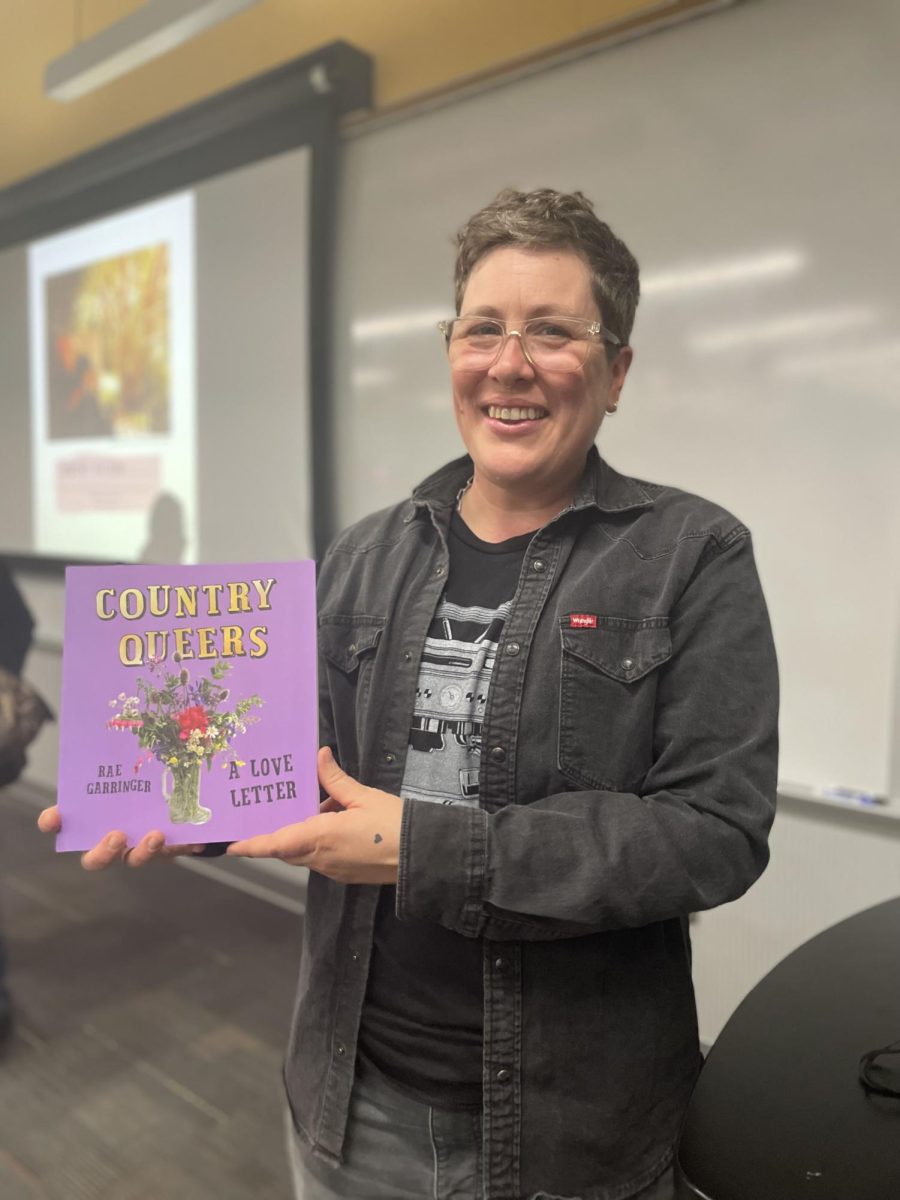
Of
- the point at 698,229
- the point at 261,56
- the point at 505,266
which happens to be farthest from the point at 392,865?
the point at 261,56

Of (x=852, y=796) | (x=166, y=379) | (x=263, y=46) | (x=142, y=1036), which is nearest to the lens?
(x=852, y=796)

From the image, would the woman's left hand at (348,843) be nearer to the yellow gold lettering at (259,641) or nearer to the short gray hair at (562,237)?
the yellow gold lettering at (259,641)

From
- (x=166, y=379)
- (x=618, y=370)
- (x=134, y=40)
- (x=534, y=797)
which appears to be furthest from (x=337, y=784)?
(x=166, y=379)

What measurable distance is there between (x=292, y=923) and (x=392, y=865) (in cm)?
231

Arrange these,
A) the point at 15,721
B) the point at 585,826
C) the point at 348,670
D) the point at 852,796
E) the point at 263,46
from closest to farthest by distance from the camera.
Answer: the point at 585,826, the point at 348,670, the point at 852,796, the point at 15,721, the point at 263,46

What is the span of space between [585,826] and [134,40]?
8.39ft

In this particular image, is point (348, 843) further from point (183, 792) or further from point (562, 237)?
point (562, 237)

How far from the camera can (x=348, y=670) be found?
96 cm

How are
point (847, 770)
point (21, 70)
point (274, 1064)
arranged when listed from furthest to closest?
point (21, 70)
point (274, 1064)
point (847, 770)

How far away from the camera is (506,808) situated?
0.75 metres

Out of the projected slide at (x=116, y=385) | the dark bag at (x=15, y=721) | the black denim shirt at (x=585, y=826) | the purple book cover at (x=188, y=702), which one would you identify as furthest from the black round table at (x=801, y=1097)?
the projected slide at (x=116, y=385)

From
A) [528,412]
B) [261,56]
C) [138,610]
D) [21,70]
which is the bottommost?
[138,610]

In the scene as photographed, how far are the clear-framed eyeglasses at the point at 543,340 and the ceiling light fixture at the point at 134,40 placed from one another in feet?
5.96

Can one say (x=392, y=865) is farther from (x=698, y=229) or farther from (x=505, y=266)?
(x=698, y=229)
